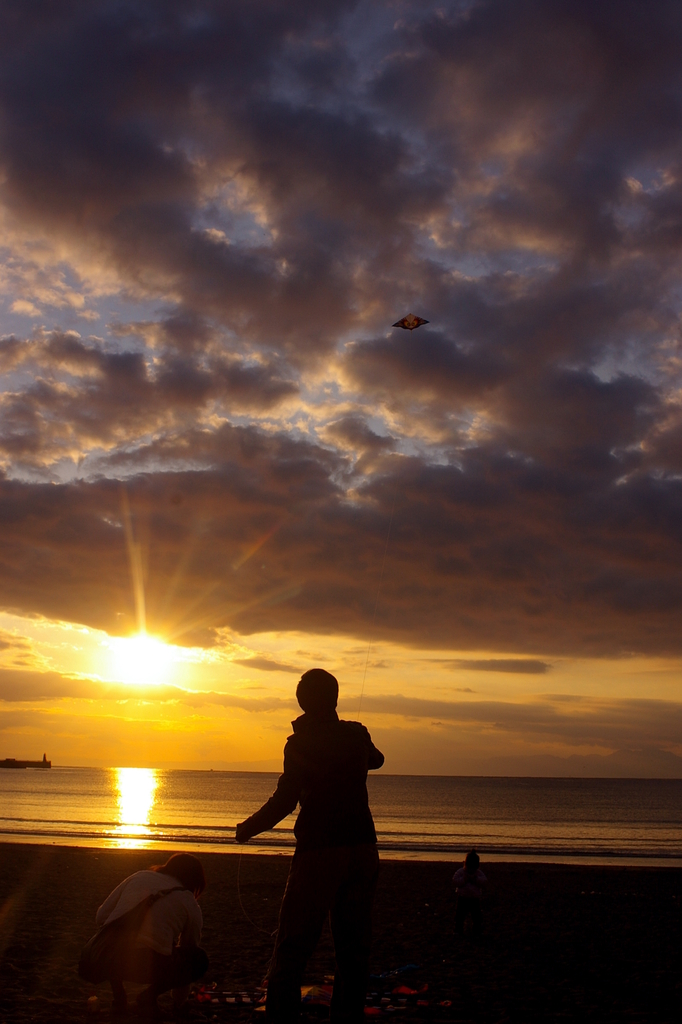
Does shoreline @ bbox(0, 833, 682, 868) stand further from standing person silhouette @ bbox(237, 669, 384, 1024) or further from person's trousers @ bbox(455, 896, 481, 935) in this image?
standing person silhouette @ bbox(237, 669, 384, 1024)

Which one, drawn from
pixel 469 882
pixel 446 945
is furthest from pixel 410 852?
pixel 446 945

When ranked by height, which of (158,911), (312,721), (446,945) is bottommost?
(446,945)

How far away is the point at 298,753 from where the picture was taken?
4.95 m

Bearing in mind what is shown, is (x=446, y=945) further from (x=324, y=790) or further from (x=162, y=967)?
(x=324, y=790)

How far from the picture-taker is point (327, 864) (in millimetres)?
4746

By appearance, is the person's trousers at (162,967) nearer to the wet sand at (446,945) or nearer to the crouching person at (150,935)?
the crouching person at (150,935)

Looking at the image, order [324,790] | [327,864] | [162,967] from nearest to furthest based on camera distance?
[327,864] → [324,790] → [162,967]

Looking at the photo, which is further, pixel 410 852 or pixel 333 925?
pixel 410 852

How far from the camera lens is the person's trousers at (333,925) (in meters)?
4.68

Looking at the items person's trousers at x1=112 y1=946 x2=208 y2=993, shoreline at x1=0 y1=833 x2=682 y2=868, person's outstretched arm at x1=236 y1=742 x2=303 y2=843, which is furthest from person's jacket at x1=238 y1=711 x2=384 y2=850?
shoreline at x1=0 y1=833 x2=682 y2=868

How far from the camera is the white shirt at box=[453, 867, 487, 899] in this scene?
1169 centimetres

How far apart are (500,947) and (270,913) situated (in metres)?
4.86

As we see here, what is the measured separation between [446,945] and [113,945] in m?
6.48

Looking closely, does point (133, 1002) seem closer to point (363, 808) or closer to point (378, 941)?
point (363, 808)
